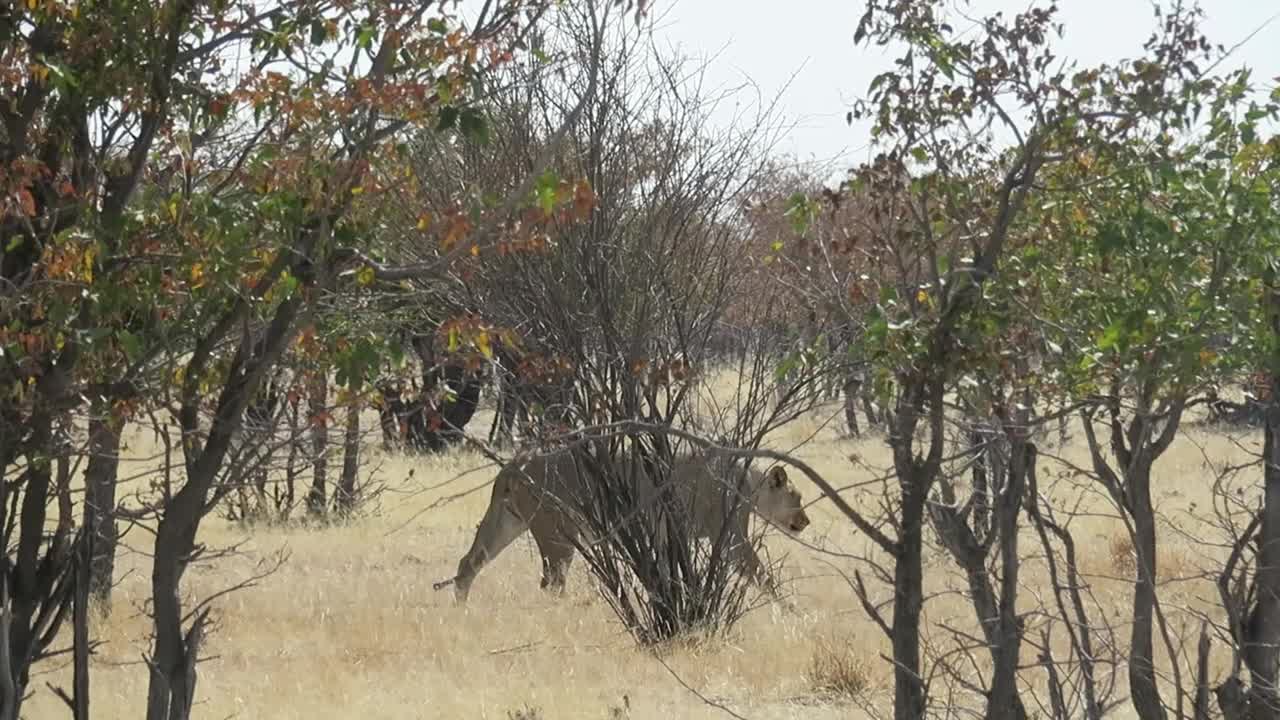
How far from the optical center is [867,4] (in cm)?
483

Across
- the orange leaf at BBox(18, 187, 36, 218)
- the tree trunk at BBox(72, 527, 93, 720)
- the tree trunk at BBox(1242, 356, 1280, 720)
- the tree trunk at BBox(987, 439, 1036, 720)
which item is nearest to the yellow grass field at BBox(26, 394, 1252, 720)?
the tree trunk at BBox(1242, 356, 1280, 720)

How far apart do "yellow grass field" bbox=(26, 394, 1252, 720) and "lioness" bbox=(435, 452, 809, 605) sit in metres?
0.29

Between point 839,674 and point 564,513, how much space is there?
7.58 feet

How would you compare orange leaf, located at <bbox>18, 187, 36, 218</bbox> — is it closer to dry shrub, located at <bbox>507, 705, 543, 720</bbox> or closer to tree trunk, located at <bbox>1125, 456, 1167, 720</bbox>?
tree trunk, located at <bbox>1125, 456, 1167, 720</bbox>

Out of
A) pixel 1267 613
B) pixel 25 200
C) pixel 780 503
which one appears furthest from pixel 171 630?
pixel 780 503

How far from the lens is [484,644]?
9.59m

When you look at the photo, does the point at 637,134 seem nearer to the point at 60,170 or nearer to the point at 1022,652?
the point at 1022,652

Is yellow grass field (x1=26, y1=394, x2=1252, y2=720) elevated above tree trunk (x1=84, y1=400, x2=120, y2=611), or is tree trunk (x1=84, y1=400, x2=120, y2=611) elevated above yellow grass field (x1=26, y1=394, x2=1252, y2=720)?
tree trunk (x1=84, y1=400, x2=120, y2=611)

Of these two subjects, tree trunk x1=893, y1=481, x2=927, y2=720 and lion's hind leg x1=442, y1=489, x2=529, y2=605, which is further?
lion's hind leg x1=442, y1=489, x2=529, y2=605

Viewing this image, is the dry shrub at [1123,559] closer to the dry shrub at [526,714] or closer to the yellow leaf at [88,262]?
the dry shrub at [526,714]

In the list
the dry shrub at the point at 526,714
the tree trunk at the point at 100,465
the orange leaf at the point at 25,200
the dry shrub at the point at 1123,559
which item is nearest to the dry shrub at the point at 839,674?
the dry shrub at the point at 526,714

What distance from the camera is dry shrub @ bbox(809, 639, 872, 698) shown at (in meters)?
8.25

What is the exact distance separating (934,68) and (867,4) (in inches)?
10.5

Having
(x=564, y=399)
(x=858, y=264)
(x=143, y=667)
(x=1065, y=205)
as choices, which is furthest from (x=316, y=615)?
(x=1065, y=205)
